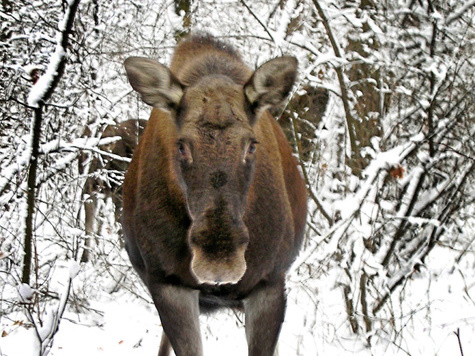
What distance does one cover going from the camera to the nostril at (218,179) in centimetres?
237

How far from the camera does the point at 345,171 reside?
207 inches

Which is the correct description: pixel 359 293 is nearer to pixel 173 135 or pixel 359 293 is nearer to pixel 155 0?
pixel 173 135

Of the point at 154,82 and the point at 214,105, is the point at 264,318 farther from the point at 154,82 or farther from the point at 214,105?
the point at 154,82

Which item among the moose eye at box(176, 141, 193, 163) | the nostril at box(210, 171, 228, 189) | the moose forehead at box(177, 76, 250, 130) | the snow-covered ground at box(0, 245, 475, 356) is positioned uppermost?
the moose forehead at box(177, 76, 250, 130)

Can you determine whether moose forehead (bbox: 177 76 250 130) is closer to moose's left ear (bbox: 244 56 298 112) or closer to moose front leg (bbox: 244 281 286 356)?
moose's left ear (bbox: 244 56 298 112)

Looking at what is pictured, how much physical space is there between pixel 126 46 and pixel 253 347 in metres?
3.91

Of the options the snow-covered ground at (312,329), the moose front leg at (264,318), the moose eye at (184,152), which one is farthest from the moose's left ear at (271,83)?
the snow-covered ground at (312,329)

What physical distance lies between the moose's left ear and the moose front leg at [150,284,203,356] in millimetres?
1128

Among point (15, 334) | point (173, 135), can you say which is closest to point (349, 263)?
point (173, 135)

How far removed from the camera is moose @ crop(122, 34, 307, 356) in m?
2.49

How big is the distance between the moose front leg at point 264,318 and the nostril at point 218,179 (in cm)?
100

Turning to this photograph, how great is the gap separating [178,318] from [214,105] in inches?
48.8

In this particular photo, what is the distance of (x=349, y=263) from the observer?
5004 mm

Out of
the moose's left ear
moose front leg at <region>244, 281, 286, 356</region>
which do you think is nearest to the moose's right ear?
the moose's left ear
